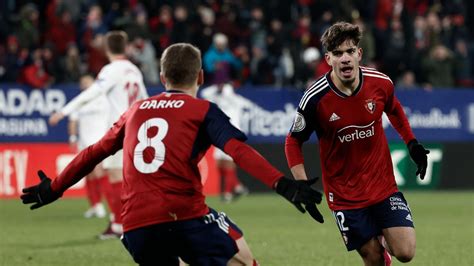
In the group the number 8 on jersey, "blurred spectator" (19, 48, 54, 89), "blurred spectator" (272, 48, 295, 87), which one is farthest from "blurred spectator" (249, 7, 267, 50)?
the number 8 on jersey

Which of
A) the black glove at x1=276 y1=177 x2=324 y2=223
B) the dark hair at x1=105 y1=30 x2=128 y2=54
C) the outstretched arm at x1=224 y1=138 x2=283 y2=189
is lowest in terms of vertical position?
the dark hair at x1=105 y1=30 x2=128 y2=54

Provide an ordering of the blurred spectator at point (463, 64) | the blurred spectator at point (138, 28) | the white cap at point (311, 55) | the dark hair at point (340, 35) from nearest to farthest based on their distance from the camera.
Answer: the dark hair at point (340, 35) < the blurred spectator at point (138, 28) < the white cap at point (311, 55) < the blurred spectator at point (463, 64)

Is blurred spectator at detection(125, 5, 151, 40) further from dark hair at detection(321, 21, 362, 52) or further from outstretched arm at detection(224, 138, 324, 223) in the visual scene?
outstretched arm at detection(224, 138, 324, 223)

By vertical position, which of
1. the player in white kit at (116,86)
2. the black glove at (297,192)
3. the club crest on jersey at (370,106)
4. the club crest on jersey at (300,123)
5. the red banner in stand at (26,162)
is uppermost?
the black glove at (297,192)

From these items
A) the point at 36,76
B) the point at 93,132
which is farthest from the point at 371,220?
the point at 36,76

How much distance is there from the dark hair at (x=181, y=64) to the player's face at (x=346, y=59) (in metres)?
1.89

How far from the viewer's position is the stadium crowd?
69.9 feet

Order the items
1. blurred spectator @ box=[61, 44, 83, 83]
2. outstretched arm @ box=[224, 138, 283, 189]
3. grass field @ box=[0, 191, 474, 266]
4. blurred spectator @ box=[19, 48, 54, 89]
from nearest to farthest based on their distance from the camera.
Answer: outstretched arm @ box=[224, 138, 283, 189] < grass field @ box=[0, 191, 474, 266] < blurred spectator @ box=[19, 48, 54, 89] < blurred spectator @ box=[61, 44, 83, 83]

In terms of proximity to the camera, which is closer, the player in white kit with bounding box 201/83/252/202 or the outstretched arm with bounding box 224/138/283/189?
the outstretched arm with bounding box 224/138/283/189

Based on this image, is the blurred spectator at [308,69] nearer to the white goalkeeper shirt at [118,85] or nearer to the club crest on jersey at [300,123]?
the white goalkeeper shirt at [118,85]

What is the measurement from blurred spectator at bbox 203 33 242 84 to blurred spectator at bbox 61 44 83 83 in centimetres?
245

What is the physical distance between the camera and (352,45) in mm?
8133

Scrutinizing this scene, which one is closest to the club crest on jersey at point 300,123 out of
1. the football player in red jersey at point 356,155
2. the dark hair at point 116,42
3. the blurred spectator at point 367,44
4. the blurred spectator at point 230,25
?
the football player in red jersey at point 356,155

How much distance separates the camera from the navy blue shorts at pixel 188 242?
6418 millimetres
